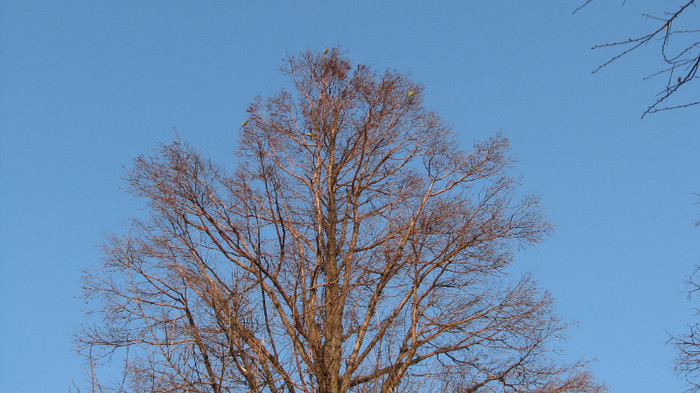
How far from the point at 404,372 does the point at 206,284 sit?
86.0 inches

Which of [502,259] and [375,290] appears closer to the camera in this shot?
[375,290]

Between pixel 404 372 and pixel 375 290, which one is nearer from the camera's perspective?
pixel 404 372

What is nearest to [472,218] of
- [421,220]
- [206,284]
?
[421,220]

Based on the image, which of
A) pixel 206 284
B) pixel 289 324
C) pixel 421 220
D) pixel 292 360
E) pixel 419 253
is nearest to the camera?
pixel 292 360

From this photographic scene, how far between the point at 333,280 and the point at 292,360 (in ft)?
6.70

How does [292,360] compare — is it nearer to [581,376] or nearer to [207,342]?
[207,342]

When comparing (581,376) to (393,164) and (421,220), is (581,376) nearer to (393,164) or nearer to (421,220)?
(421,220)

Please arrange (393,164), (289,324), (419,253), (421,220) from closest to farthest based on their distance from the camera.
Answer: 1. (289,324)
2. (419,253)
3. (421,220)
4. (393,164)

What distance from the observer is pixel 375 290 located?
28.2 ft

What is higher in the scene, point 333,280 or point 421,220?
point 421,220

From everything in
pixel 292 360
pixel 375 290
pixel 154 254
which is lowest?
pixel 292 360

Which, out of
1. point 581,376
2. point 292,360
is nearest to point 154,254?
point 292,360

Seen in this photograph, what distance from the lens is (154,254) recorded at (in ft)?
28.3

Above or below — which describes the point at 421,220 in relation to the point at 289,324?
above
